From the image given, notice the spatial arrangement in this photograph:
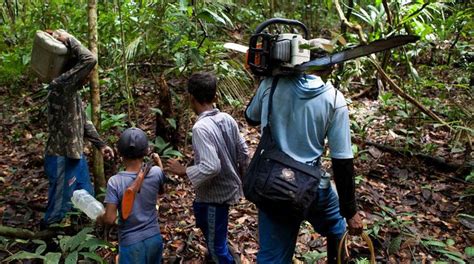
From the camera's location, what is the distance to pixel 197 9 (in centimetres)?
486

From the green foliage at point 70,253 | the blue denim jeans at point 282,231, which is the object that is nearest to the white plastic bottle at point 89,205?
the green foliage at point 70,253

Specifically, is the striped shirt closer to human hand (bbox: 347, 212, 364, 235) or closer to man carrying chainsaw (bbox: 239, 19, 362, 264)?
man carrying chainsaw (bbox: 239, 19, 362, 264)

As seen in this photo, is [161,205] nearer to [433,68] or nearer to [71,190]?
[71,190]

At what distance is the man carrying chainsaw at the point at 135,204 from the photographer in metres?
2.82

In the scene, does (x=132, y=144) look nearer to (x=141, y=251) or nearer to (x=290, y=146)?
(x=141, y=251)

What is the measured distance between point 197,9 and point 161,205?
7.29 feet

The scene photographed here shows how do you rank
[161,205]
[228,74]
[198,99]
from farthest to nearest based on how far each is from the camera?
[228,74] < [161,205] < [198,99]

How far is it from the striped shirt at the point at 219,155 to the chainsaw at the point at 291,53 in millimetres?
609

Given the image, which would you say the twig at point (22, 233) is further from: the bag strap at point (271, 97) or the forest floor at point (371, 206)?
the bag strap at point (271, 97)

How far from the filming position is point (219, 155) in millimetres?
3090

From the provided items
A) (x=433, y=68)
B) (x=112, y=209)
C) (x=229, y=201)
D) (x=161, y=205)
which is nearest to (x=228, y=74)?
(x=161, y=205)

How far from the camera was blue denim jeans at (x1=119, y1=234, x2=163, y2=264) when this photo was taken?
9.49ft

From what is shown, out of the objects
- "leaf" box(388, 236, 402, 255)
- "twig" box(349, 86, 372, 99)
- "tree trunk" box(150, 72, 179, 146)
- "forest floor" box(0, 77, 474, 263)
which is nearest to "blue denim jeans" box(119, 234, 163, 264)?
"forest floor" box(0, 77, 474, 263)

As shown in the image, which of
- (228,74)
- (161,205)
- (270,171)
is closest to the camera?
(270,171)
